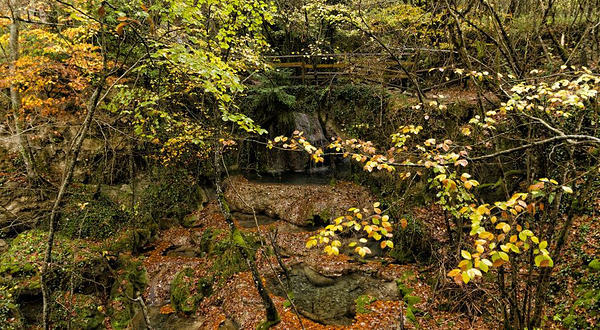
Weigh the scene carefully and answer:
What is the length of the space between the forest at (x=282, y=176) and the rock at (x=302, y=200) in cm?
10

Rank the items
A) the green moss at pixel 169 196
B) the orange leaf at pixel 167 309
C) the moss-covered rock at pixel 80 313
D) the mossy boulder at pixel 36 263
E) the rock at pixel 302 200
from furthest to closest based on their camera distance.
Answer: the rock at pixel 302 200
the green moss at pixel 169 196
the orange leaf at pixel 167 309
the mossy boulder at pixel 36 263
the moss-covered rock at pixel 80 313

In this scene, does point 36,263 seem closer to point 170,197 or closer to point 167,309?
point 167,309

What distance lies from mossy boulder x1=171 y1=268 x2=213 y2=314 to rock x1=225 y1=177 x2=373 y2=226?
394cm

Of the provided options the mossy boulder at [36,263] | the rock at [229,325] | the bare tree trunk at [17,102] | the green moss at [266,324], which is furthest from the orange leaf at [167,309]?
the bare tree trunk at [17,102]

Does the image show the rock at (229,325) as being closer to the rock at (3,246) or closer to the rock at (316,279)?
the rock at (316,279)

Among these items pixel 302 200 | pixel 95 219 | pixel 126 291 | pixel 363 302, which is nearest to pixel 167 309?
pixel 126 291

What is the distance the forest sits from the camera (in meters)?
4.53

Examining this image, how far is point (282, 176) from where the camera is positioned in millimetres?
16828

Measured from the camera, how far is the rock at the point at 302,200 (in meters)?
12.8

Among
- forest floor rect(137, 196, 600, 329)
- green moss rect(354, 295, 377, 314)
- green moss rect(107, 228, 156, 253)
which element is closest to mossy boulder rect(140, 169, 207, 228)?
forest floor rect(137, 196, 600, 329)

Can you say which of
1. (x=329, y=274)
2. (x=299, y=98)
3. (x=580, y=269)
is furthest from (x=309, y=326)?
(x=299, y=98)

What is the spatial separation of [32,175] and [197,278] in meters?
6.64

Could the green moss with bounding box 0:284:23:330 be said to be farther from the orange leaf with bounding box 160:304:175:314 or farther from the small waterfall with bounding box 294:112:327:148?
the small waterfall with bounding box 294:112:327:148

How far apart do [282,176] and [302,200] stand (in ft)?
12.1
